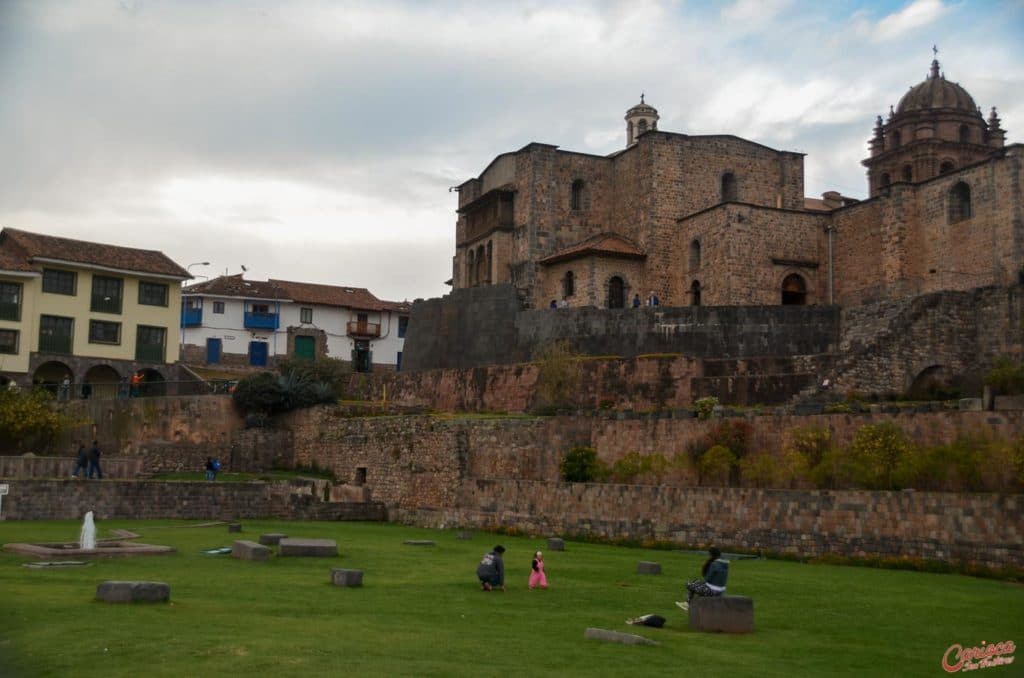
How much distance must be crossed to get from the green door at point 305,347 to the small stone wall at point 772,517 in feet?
111

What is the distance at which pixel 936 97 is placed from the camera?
57656mm

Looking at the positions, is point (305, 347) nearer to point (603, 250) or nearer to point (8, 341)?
point (8, 341)

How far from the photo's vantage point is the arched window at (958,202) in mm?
37844

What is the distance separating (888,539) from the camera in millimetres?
18875

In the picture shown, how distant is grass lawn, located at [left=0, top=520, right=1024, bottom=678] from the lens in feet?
30.5

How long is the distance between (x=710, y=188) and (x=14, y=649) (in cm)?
3908

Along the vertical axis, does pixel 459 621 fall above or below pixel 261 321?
below

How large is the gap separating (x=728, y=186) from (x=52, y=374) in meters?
28.2

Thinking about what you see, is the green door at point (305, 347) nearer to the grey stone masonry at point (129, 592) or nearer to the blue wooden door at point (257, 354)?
the blue wooden door at point (257, 354)

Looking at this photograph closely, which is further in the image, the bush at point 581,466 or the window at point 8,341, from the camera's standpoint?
the window at point 8,341

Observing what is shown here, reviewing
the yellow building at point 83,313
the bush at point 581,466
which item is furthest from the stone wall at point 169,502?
the yellow building at point 83,313

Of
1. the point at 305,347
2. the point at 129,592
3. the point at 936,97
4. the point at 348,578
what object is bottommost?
the point at 348,578

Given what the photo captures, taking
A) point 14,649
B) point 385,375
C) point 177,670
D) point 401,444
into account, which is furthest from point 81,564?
point 385,375

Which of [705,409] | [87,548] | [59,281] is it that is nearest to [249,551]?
[87,548]
